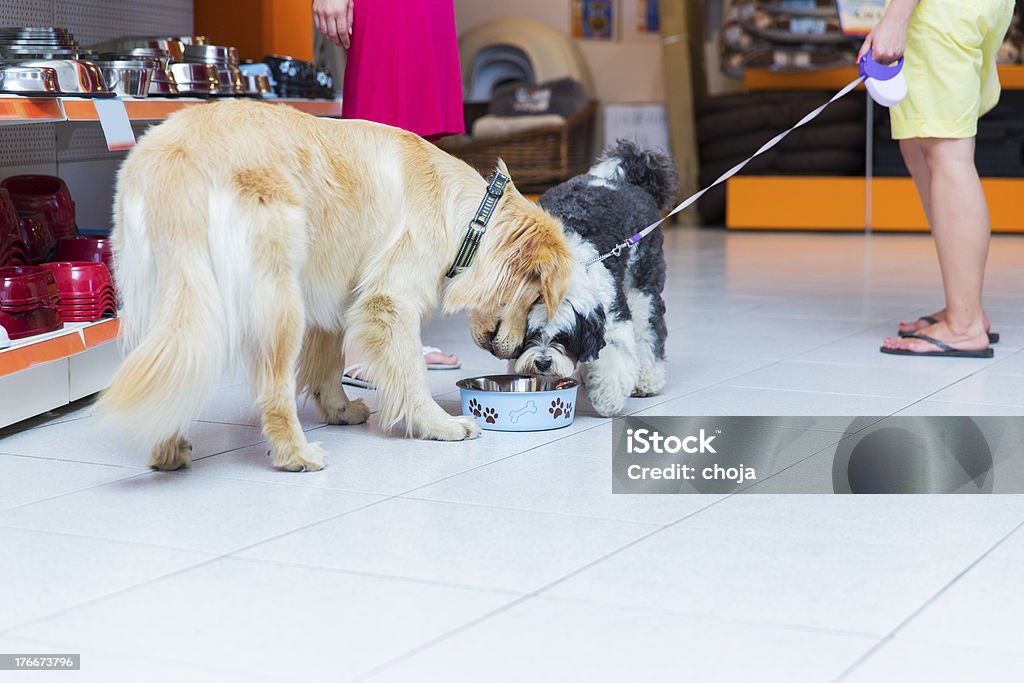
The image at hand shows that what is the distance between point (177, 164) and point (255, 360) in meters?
0.40

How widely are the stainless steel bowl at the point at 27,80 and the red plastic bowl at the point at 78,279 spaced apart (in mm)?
467

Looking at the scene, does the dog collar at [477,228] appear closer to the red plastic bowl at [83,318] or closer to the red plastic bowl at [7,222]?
the red plastic bowl at [83,318]

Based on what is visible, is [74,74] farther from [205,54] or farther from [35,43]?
[205,54]

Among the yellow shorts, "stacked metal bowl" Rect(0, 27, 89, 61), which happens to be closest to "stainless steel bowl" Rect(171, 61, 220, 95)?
"stacked metal bowl" Rect(0, 27, 89, 61)

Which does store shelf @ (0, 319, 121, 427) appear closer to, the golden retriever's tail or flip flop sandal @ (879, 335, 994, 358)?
the golden retriever's tail

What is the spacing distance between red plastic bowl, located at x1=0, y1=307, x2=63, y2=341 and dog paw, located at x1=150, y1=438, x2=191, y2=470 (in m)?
0.57

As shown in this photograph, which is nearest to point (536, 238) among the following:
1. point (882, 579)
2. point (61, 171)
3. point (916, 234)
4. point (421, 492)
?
point (421, 492)

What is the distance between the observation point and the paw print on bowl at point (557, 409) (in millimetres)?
2812

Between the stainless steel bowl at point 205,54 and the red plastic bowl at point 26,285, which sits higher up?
the stainless steel bowl at point 205,54

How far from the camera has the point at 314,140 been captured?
2.45 meters

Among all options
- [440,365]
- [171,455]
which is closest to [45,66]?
[171,455]

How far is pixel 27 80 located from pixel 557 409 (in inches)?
55.5

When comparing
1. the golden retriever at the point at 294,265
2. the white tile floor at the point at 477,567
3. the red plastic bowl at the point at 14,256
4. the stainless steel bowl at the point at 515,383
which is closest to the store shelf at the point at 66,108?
the red plastic bowl at the point at 14,256

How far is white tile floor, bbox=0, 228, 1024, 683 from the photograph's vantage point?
1503 millimetres
